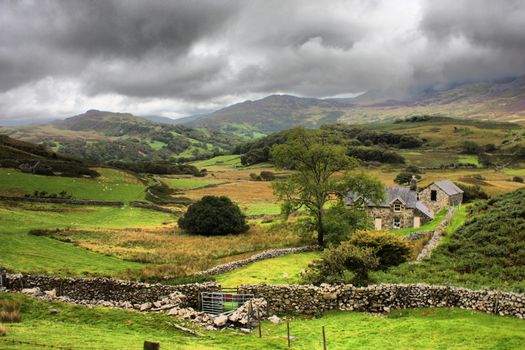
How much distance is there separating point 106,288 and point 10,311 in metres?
7.45

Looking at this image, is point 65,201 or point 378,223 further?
point 65,201

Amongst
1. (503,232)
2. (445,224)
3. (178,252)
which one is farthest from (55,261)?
(445,224)

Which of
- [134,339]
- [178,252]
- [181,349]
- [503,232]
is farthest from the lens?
[178,252]

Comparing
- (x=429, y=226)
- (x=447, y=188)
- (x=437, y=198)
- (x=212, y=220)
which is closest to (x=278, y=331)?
(x=212, y=220)

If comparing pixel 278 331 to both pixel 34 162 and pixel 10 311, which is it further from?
pixel 34 162

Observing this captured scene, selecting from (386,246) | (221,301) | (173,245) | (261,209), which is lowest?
(173,245)

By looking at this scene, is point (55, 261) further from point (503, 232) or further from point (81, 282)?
point (503, 232)

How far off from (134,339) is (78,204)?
60602mm

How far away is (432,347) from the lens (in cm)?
1413

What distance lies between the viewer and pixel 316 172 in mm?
44406

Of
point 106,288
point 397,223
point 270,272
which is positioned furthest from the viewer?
point 397,223

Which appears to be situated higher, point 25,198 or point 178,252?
point 25,198

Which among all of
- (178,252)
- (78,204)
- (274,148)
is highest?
(274,148)

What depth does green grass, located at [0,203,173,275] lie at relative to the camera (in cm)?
2801
